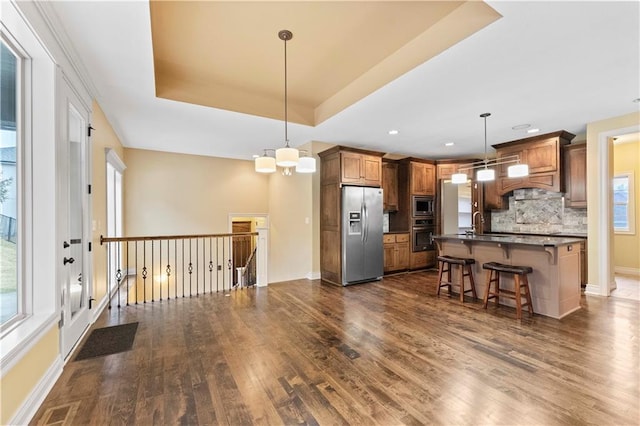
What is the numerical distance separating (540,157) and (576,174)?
62 centimetres

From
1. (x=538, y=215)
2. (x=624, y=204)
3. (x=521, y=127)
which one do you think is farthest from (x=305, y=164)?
(x=624, y=204)

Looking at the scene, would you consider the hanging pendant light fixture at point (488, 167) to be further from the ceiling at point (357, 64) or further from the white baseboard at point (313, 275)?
the white baseboard at point (313, 275)

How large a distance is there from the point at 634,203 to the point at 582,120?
3.06m

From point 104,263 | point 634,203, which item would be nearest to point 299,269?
point 104,263

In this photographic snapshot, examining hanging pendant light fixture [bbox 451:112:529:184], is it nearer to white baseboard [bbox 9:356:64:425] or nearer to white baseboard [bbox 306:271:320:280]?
white baseboard [bbox 306:271:320:280]

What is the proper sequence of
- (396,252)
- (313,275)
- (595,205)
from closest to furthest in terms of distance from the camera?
1. (595,205)
2. (313,275)
3. (396,252)

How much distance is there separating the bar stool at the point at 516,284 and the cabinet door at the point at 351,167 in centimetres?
264

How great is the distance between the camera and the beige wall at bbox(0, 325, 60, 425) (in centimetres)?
165

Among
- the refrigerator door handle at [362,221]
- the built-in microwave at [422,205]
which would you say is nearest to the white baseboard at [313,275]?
the refrigerator door handle at [362,221]

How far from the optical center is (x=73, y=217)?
2969 millimetres

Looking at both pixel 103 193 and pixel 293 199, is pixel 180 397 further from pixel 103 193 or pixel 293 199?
pixel 293 199

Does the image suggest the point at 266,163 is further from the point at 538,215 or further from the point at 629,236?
the point at 629,236

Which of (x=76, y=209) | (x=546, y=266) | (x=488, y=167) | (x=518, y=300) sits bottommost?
(x=518, y=300)

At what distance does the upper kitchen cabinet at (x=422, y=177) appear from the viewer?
646cm
